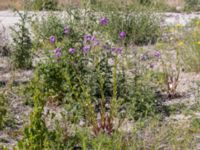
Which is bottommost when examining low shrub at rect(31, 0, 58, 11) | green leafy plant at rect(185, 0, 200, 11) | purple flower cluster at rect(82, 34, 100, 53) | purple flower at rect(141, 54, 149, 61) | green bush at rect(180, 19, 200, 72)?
green leafy plant at rect(185, 0, 200, 11)

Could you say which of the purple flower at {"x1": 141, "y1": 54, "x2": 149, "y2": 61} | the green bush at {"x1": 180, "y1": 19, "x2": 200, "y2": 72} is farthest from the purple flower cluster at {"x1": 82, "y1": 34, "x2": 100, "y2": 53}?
the green bush at {"x1": 180, "y1": 19, "x2": 200, "y2": 72}

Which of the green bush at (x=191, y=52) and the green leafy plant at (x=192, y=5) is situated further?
the green leafy plant at (x=192, y=5)

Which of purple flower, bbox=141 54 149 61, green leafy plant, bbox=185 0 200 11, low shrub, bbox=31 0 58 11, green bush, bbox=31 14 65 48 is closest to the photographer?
purple flower, bbox=141 54 149 61

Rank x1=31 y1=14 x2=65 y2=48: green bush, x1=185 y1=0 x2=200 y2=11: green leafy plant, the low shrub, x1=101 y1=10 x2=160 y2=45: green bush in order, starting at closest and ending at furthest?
x1=31 y1=14 x2=65 y2=48: green bush → x1=101 y1=10 x2=160 y2=45: green bush → the low shrub → x1=185 y1=0 x2=200 y2=11: green leafy plant

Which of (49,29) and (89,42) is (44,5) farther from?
(89,42)

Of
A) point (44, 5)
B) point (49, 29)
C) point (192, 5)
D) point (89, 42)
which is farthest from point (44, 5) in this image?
point (89, 42)

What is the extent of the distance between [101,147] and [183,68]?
12.1ft

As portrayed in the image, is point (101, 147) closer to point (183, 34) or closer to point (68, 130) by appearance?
point (68, 130)

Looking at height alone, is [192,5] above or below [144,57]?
below

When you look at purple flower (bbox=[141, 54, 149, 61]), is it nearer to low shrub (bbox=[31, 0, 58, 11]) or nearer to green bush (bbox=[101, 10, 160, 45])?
green bush (bbox=[101, 10, 160, 45])

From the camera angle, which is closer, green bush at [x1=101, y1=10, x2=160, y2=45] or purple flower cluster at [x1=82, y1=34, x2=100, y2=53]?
purple flower cluster at [x1=82, y1=34, x2=100, y2=53]

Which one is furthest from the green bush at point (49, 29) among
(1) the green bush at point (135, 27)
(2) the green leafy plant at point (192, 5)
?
(2) the green leafy plant at point (192, 5)

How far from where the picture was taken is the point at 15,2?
22.4 m

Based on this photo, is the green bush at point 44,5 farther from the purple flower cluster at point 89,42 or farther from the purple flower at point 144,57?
the purple flower cluster at point 89,42
